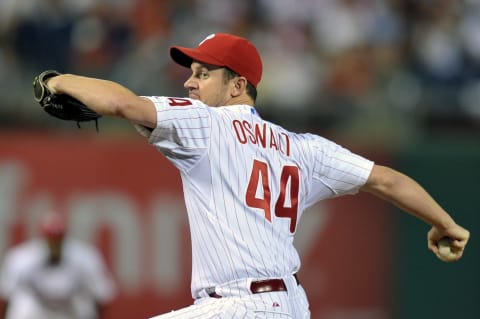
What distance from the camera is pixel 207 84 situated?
4.87 m

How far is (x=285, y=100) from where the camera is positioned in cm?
1117

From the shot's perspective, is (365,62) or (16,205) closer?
(16,205)

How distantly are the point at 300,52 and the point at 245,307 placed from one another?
7364 millimetres

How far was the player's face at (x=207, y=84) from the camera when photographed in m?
4.86

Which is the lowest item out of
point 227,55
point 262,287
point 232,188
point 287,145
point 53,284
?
point 53,284

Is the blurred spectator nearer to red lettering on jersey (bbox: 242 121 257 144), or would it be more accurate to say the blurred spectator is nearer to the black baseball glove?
red lettering on jersey (bbox: 242 121 257 144)

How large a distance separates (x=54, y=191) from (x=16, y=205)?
40cm

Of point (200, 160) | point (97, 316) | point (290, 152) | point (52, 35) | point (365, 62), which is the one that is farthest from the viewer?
point (365, 62)

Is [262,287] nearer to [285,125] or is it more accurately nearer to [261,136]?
[261,136]

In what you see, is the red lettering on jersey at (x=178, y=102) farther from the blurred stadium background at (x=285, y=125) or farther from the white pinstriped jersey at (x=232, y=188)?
the blurred stadium background at (x=285, y=125)

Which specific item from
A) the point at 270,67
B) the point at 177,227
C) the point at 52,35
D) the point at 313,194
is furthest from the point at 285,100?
the point at 313,194

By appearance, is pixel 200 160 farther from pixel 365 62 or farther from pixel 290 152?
pixel 365 62

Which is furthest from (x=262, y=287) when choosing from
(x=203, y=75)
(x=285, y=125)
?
(x=285, y=125)

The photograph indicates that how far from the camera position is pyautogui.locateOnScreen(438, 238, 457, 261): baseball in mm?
5096
